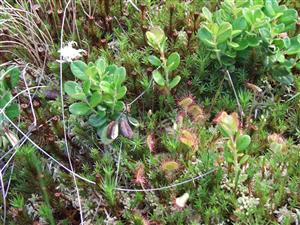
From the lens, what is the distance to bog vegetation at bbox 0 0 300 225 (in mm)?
2107

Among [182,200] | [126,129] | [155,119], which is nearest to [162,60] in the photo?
[155,119]

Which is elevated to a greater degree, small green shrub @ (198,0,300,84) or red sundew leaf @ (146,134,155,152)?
small green shrub @ (198,0,300,84)

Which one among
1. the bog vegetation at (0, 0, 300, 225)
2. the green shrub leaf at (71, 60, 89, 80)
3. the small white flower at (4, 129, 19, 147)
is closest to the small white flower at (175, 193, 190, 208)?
the bog vegetation at (0, 0, 300, 225)

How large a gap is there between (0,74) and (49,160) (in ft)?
1.67

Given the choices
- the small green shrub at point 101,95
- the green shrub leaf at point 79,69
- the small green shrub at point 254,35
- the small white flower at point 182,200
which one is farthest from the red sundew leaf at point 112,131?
the small green shrub at point 254,35

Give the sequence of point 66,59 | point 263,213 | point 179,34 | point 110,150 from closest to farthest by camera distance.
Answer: point 263,213, point 110,150, point 66,59, point 179,34

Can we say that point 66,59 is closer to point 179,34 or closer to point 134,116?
point 134,116

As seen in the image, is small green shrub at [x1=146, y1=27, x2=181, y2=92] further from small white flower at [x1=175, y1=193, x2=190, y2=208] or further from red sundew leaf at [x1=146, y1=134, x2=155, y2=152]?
small white flower at [x1=175, y1=193, x2=190, y2=208]

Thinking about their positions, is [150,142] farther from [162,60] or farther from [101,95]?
[162,60]

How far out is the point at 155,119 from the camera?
7.79ft

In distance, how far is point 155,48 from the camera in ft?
7.88

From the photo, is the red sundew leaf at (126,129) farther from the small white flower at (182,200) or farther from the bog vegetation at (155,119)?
the small white flower at (182,200)

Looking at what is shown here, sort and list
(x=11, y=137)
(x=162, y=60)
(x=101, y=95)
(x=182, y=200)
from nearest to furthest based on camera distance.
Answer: (x=182, y=200) < (x=101, y=95) < (x=11, y=137) < (x=162, y=60)

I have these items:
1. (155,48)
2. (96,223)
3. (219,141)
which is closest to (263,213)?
(219,141)
